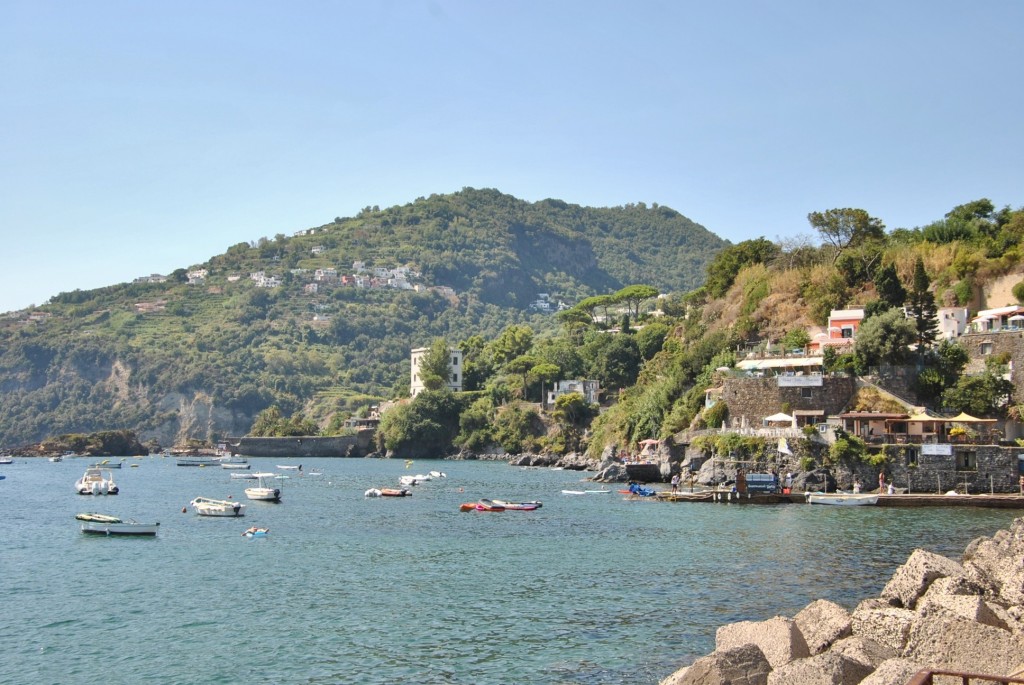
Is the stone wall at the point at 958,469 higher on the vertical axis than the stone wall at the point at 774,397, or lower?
lower

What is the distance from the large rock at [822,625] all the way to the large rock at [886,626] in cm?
23

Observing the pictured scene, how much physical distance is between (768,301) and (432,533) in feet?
142

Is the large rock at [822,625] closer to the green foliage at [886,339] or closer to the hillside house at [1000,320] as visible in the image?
the green foliage at [886,339]

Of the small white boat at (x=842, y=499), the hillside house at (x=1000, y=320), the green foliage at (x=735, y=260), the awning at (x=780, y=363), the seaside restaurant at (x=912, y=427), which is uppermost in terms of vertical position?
the green foliage at (x=735, y=260)

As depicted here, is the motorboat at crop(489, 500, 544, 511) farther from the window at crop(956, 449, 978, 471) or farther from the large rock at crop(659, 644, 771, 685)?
the large rock at crop(659, 644, 771, 685)

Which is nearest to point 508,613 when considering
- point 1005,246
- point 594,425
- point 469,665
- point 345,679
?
point 469,665

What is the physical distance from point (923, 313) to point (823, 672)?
174ft

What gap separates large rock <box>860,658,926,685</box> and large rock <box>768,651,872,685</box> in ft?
3.13

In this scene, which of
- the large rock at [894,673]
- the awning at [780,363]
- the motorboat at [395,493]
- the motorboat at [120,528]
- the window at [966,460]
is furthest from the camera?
the motorboat at [395,493]

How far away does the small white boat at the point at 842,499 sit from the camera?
48.7 metres

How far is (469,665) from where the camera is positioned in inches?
815

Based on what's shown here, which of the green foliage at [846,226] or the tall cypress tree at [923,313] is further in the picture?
the green foliage at [846,226]

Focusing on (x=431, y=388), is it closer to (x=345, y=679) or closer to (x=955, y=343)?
(x=955, y=343)

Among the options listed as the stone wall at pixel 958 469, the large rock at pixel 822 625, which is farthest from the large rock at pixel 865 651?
the stone wall at pixel 958 469
